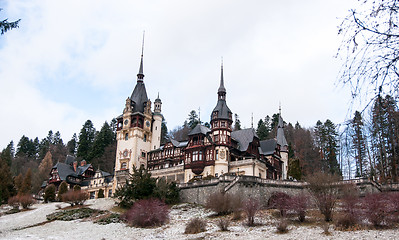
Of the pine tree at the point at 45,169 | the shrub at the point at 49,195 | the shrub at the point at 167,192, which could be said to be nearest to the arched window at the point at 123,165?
the shrub at the point at 49,195

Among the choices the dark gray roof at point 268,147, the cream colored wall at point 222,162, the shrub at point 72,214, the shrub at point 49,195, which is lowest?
the shrub at point 72,214

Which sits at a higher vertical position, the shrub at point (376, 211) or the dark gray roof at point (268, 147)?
the dark gray roof at point (268, 147)

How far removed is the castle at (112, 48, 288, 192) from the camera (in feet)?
165

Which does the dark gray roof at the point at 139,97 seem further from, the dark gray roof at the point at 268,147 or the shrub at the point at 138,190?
the shrub at the point at 138,190

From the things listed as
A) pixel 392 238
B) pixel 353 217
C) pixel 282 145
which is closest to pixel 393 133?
pixel 392 238

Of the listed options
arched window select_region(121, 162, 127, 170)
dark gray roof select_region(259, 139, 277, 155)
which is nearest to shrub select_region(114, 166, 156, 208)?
arched window select_region(121, 162, 127, 170)

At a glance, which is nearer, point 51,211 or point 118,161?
point 51,211

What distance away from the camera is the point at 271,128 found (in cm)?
8569

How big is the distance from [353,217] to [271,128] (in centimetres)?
5760

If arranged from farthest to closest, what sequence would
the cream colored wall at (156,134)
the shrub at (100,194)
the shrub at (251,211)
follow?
the cream colored wall at (156,134), the shrub at (100,194), the shrub at (251,211)

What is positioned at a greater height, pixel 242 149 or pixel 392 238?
pixel 242 149

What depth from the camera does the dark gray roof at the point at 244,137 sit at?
52881mm

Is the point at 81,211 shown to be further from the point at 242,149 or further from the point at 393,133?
the point at 393,133

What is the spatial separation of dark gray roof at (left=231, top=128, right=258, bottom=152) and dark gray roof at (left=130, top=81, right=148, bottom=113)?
16422mm
